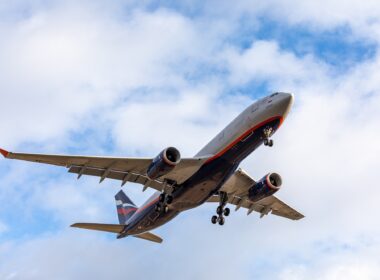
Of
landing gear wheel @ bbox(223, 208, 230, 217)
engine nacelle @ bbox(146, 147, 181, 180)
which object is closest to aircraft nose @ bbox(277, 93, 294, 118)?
engine nacelle @ bbox(146, 147, 181, 180)

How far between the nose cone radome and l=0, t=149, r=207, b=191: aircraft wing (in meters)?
5.34

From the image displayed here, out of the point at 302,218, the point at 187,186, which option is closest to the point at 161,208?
the point at 187,186

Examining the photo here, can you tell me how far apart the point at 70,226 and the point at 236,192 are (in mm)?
11782

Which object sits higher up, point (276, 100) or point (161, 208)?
point (276, 100)

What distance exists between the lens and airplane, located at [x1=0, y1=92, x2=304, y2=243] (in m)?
33.3

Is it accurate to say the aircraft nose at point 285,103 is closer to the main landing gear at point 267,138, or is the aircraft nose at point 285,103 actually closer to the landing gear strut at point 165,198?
the main landing gear at point 267,138

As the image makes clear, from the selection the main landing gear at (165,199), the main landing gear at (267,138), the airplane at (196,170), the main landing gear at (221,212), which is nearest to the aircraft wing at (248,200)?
the airplane at (196,170)

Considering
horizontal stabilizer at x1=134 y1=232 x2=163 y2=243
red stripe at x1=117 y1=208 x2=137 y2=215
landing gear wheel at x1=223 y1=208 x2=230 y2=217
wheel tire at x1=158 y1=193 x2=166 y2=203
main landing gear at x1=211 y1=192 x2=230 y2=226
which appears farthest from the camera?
red stripe at x1=117 y1=208 x2=137 y2=215

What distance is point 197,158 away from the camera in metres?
35.0

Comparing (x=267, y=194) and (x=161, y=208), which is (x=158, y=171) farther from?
(x=267, y=194)

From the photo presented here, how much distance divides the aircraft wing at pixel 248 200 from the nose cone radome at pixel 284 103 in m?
7.76

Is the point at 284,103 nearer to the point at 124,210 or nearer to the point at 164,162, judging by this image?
the point at 164,162

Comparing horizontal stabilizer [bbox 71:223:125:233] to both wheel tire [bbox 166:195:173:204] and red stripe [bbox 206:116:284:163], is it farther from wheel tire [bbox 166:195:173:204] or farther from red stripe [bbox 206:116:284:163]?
red stripe [bbox 206:116:284:163]

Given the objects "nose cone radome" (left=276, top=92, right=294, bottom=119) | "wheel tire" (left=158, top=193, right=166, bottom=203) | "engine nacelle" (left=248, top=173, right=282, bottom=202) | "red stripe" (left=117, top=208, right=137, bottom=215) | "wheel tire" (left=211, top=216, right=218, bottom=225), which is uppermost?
"red stripe" (left=117, top=208, right=137, bottom=215)
